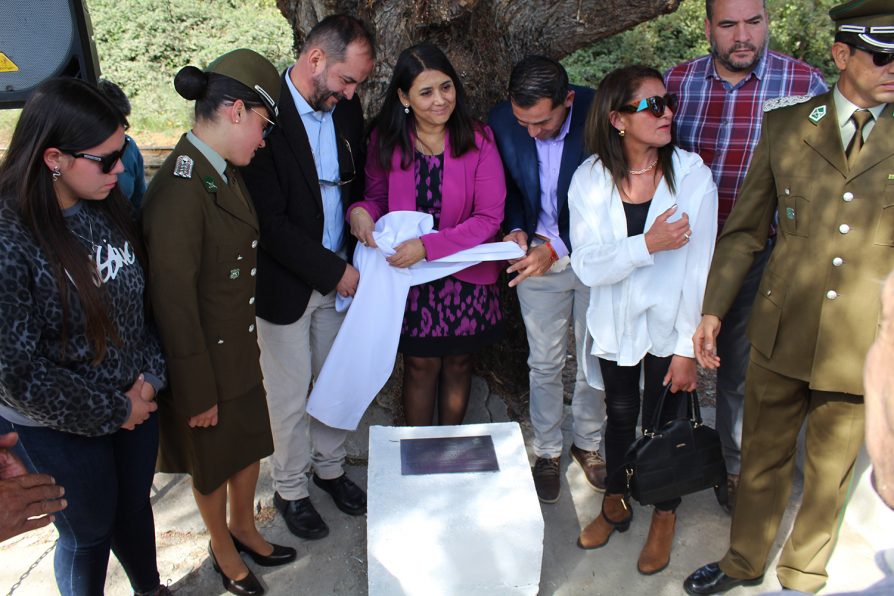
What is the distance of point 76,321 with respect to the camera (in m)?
2.39

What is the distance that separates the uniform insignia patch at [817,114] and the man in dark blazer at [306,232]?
172 cm

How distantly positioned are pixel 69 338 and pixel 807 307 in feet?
8.13

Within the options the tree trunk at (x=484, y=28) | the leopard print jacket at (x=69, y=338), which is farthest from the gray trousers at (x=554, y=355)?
the leopard print jacket at (x=69, y=338)

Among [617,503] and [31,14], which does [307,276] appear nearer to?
[31,14]

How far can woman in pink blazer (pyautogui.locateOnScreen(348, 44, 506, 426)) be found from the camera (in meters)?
3.38

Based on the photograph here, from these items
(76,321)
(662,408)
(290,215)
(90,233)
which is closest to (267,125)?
(290,215)

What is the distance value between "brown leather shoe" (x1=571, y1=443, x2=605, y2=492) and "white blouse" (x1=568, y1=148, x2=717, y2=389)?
0.88 metres

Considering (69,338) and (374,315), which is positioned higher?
(69,338)

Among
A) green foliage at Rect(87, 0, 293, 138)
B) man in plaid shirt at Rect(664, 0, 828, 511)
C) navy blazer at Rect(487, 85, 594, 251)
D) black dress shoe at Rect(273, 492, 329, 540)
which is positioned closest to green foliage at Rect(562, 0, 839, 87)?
green foliage at Rect(87, 0, 293, 138)

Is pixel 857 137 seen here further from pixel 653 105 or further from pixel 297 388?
pixel 297 388

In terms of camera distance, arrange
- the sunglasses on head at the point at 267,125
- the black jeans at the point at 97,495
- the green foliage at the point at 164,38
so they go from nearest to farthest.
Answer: the black jeans at the point at 97,495 < the sunglasses on head at the point at 267,125 < the green foliage at the point at 164,38

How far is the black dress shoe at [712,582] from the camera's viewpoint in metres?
3.29

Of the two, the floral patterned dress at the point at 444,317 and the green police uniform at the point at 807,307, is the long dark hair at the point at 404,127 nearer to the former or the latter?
the floral patterned dress at the point at 444,317

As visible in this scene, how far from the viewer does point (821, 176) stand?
275 centimetres
